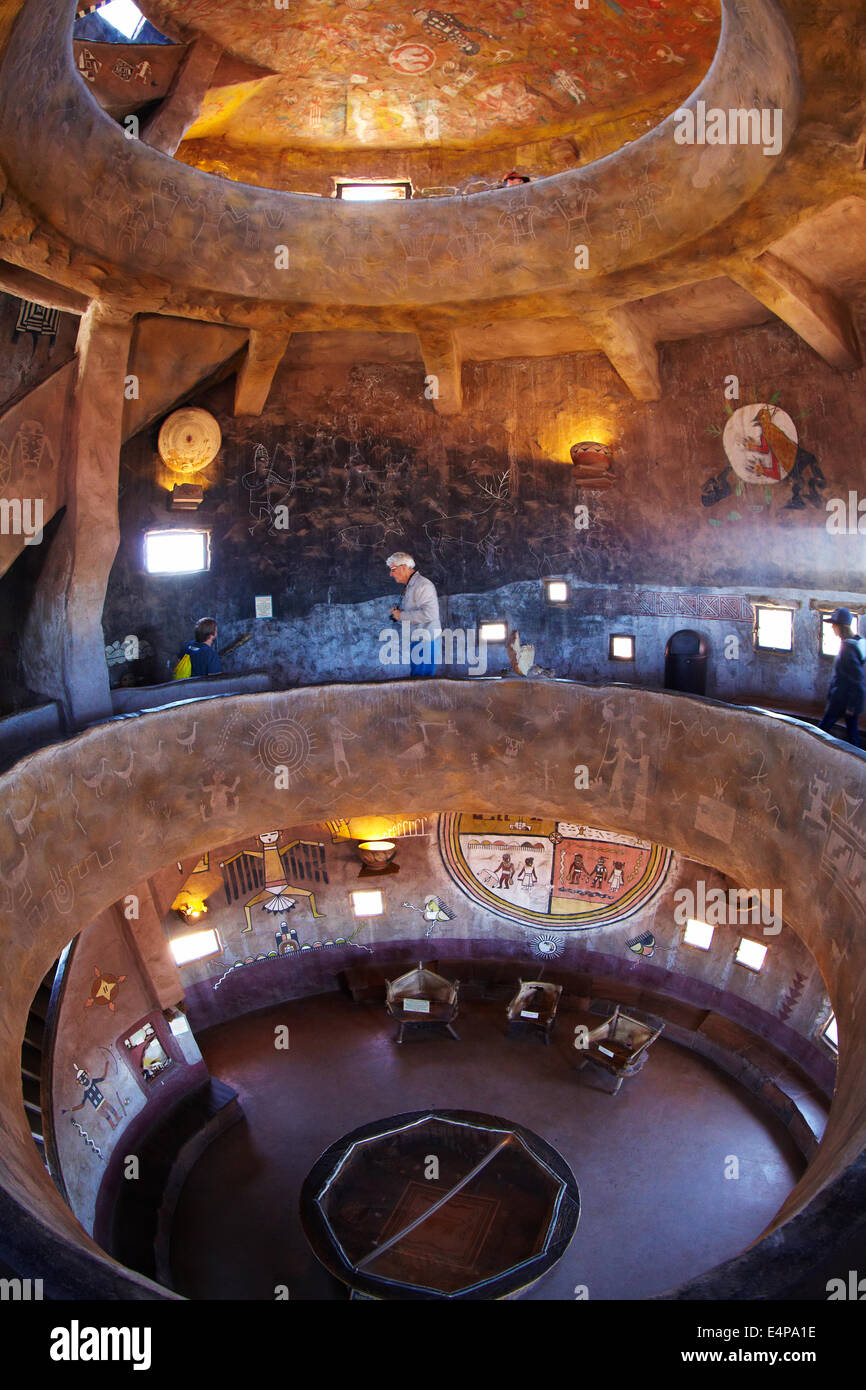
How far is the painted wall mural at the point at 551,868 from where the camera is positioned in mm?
14375

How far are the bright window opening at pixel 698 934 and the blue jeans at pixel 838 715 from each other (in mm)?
5123

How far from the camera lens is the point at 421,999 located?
13531mm

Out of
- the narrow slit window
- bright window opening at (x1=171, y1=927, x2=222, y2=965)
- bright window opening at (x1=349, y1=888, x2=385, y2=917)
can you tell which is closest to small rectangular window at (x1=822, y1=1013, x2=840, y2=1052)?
the narrow slit window

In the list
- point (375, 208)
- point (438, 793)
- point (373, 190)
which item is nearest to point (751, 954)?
point (438, 793)

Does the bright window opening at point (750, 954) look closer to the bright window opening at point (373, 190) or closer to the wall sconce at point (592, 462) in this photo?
the wall sconce at point (592, 462)

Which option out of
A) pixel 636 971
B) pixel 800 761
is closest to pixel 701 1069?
pixel 636 971

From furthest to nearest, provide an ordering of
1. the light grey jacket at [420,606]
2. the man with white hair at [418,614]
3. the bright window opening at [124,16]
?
the light grey jacket at [420,606], the man with white hair at [418,614], the bright window opening at [124,16]

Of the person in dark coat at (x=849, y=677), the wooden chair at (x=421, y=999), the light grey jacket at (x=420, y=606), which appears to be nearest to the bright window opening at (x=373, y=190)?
the light grey jacket at (x=420, y=606)

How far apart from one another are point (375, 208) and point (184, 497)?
491 cm

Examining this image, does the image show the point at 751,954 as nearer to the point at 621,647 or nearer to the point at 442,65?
the point at 621,647

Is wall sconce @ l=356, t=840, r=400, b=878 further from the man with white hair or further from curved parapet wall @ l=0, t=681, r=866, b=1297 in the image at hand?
the man with white hair

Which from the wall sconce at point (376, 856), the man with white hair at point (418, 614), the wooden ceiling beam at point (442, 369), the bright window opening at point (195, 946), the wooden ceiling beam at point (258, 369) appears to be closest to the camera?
the man with white hair at point (418, 614)

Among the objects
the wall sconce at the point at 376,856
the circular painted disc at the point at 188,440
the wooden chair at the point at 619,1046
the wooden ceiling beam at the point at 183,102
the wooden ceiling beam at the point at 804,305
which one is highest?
the wooden ceiling beam at the point at 183,102

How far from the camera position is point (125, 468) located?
42.1 feet
